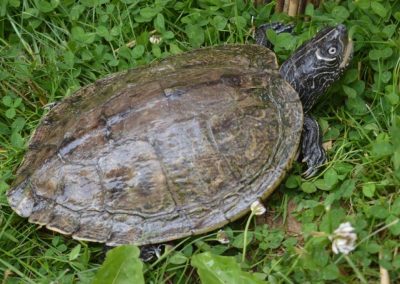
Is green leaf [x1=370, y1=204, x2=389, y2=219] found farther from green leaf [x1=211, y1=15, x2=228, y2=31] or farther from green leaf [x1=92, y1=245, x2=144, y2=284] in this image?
green leaf [x1=211, y1=15, x2=228, y2=31]

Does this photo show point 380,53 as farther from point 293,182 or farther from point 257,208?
point 257,208

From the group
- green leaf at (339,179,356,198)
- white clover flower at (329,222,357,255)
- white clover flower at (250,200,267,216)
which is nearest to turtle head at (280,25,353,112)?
green leaf at (339,179,356,198)

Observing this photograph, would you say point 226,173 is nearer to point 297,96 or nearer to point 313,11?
point 297,96

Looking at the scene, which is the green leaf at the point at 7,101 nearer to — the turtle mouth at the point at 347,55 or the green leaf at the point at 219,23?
the green leaf at the point at 219,23

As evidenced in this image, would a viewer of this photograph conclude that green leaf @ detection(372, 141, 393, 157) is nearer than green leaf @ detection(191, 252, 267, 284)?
No

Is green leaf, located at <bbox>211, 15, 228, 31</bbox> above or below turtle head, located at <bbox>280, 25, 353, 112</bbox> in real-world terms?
above

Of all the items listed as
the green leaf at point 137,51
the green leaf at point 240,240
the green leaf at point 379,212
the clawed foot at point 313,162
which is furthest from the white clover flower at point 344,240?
the green leaf at point 137,51

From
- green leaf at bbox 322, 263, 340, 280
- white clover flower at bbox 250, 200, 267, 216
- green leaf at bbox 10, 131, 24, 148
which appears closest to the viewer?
green leaf at bbox 322, 263, 340, 280

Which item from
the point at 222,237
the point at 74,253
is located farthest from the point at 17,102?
the point at 222,237
